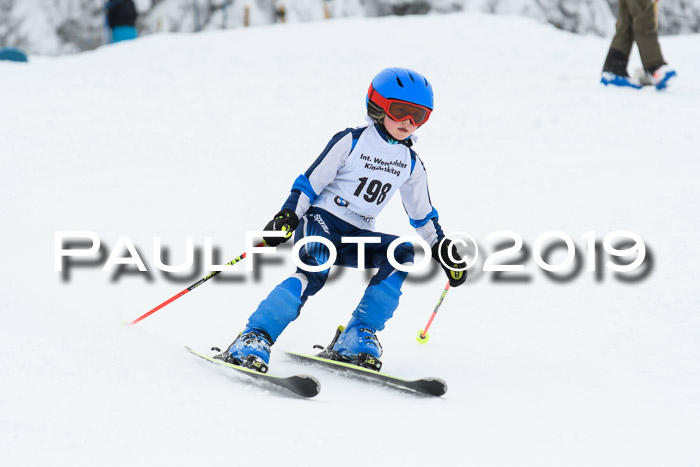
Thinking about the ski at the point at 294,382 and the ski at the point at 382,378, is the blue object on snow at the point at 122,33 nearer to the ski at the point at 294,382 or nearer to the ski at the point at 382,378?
the ski at the point at 382,378

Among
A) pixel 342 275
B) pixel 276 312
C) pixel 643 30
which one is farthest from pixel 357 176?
pixel 643 30

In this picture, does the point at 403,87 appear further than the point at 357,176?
No

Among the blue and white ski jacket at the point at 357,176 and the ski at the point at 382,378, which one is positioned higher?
the blue and white ski jacket at the point at 357,176

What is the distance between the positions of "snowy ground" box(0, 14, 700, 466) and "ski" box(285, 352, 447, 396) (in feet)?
0.19

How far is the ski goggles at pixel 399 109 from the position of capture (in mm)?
3650

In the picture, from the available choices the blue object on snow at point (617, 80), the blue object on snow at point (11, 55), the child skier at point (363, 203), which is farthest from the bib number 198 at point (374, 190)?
the blue object on snow at point (11, 55)

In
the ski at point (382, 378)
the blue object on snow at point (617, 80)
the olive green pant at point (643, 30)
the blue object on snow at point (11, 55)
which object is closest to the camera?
the ski at point (382, 378)

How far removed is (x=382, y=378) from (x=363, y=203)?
0.94 metres

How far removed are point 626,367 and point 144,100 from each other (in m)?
7.02

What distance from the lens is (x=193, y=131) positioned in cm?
787

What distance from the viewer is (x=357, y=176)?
12.4 ft

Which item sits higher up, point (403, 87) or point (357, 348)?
point (403, 87)

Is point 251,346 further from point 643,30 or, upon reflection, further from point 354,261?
point 643,30

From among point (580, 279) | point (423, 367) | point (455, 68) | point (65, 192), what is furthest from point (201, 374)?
point (455, 68)
